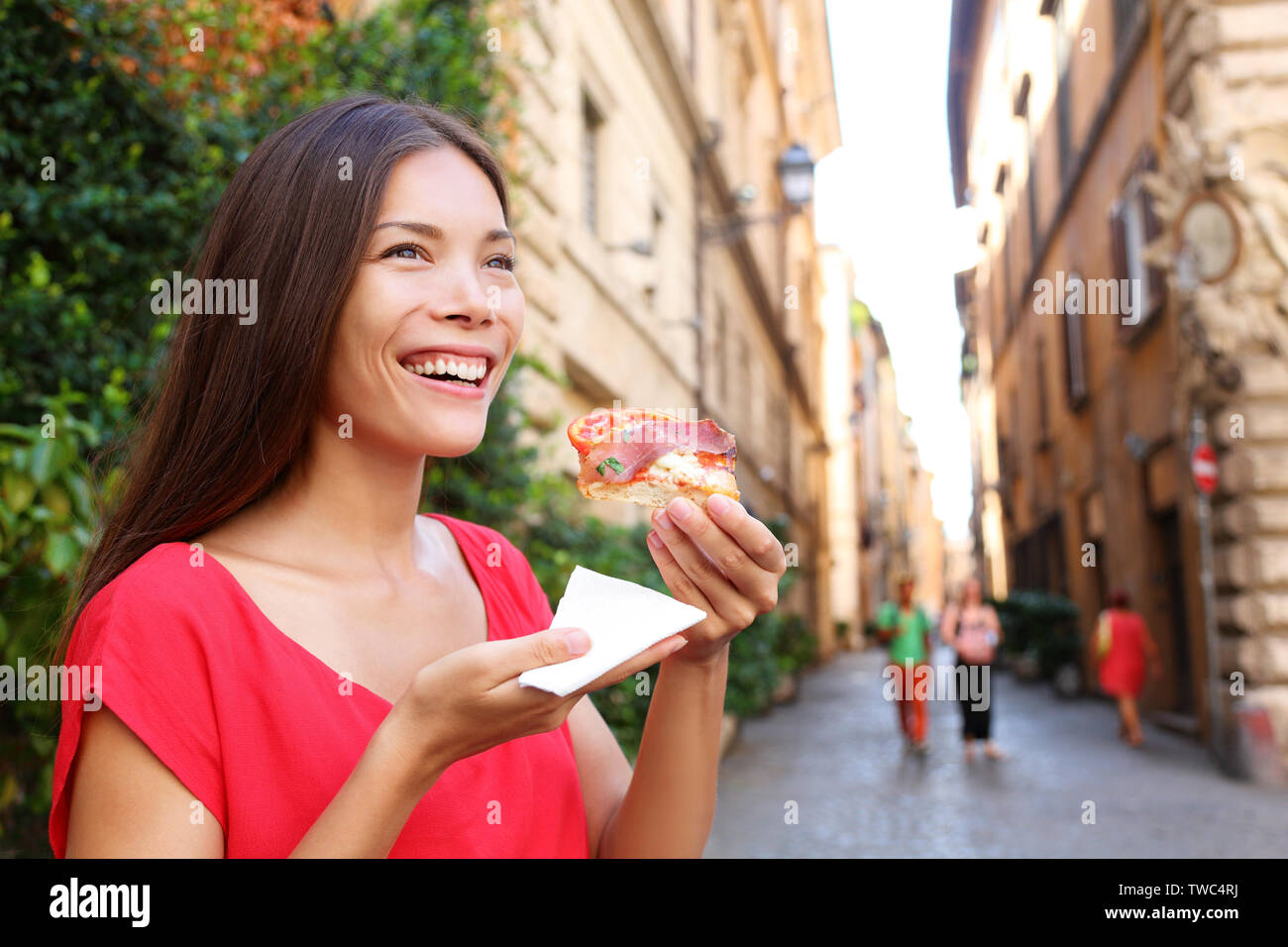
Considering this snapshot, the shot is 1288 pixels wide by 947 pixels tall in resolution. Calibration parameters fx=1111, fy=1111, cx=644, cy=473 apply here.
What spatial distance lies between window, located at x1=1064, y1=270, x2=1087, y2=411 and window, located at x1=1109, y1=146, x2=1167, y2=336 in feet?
10.8

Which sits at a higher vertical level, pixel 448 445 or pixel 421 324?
pixel 421 324

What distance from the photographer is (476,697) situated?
131 centimetres

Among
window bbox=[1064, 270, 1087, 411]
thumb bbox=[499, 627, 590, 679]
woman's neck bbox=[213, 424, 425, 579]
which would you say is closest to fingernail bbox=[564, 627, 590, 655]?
thumb bbox=[499, 627, 590, 679]

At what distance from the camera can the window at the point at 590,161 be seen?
11.3 m

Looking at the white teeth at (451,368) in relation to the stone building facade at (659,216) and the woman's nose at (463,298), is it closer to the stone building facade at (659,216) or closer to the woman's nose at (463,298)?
the woman's nose at (463,298)

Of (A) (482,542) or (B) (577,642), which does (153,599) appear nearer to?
(B) (577,642)

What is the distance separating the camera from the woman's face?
158cm

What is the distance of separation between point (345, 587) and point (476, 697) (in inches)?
17.0

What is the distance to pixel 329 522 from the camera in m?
1.70

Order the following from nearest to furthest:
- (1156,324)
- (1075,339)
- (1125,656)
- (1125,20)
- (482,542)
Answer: (482,542) < (1125,656) < (1156,324) < (1125,20) < (1075,339)

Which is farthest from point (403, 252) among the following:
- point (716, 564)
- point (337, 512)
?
point (716, 564)

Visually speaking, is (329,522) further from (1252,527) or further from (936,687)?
(936,687)

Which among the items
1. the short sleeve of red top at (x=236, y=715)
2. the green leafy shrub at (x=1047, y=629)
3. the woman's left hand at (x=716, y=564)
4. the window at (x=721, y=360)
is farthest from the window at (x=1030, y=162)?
the short sleeve of red top at (x=236, y=715)
